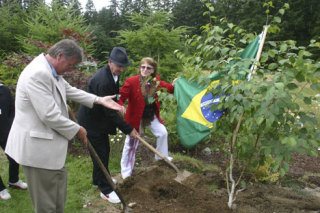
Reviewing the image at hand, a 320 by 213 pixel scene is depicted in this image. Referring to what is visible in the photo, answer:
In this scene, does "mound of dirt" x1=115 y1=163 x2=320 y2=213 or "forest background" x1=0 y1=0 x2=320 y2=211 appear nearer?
"forest background" x1=0 y1=0 x2=320 y2=211

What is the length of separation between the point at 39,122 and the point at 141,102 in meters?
2.22

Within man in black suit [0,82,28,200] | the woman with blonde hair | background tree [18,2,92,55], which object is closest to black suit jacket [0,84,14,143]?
man in black suit [0,82,28,200]

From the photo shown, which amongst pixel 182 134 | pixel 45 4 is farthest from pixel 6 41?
pixel 182 134

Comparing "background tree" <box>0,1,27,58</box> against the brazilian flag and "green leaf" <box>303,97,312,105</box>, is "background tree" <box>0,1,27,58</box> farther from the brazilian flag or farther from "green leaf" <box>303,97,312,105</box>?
"green leaf" <box>303,97,312,105</box>

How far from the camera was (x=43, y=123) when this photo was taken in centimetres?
282

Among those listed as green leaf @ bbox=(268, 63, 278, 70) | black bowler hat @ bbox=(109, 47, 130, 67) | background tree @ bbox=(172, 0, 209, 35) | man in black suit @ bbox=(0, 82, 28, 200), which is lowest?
man in black suit @ bbox=(0, 82, 28, 200)

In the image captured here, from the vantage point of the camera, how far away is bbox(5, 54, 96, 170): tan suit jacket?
8.92 feet

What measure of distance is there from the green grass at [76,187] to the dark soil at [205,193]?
360 millimetres

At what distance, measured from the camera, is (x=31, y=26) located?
10422mm

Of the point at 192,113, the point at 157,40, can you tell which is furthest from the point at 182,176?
the point at 157,40

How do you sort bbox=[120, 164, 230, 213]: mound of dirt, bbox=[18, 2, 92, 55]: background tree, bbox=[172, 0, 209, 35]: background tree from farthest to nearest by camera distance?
bbox=[172, 0, 209, 35]: background tree < bbox=[18, 2, 92, 55]: background tree < bbox=[120, 164, 230, 213]: mound of dirt

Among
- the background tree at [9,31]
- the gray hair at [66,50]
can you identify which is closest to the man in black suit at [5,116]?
the gray hair at [66,50]

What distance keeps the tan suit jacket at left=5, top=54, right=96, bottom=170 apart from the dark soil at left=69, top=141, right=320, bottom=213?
1.63 metres

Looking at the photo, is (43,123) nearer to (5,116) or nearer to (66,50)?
(66,50)
